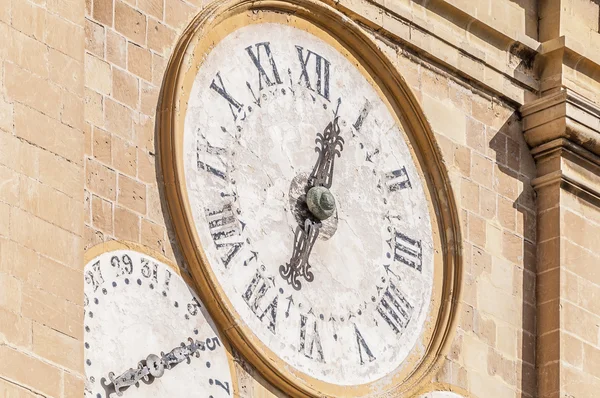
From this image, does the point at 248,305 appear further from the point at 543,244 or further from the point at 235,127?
the point at 543,244

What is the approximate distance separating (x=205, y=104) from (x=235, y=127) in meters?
0.24

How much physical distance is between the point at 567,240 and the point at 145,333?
3558 millimetres

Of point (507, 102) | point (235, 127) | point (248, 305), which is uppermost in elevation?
point (507, 102)

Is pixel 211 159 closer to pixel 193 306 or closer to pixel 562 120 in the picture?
pixel 193 306

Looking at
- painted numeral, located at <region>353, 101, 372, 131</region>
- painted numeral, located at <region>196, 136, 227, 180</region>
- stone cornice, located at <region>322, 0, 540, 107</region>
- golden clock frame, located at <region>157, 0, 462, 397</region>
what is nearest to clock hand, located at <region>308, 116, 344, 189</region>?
painted numeral, located at <region>353, 101, 372, 131</region>

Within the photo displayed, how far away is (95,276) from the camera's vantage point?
14.2 metres

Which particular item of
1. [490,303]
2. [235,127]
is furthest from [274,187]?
[490,303]

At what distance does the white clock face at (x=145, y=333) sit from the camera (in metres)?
14.1

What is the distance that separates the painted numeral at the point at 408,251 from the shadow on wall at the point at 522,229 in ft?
2.47

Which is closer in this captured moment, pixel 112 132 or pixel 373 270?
pixel 112 132

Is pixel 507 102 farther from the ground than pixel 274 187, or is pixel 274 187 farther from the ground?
pixel 507 102

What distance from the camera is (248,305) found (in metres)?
15.1

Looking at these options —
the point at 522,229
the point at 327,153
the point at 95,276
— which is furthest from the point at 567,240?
the point at 95,276

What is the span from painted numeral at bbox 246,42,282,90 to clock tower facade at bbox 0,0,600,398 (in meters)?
0.01
